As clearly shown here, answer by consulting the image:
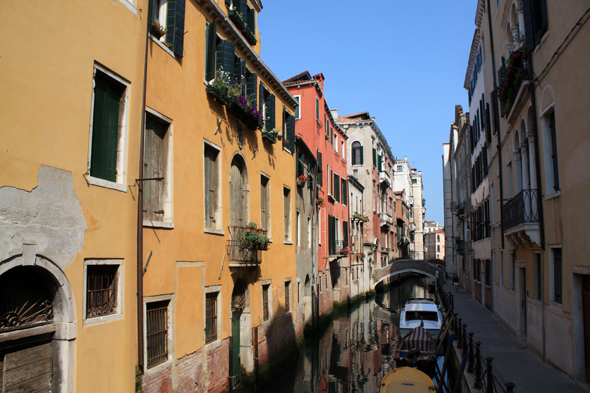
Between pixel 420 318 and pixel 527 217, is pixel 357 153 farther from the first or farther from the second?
pixel 527 217

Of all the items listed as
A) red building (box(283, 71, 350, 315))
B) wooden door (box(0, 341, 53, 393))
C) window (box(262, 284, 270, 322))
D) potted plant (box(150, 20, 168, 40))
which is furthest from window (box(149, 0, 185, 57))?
red building (box(283, 71, 350, 315))

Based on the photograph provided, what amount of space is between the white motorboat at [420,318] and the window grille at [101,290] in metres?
12.4

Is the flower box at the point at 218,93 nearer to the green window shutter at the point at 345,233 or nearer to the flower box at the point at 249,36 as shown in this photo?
the flower box at the point at 249,36

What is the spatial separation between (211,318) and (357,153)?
1220 inches

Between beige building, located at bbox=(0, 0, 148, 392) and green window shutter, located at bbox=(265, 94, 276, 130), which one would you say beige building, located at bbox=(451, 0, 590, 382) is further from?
beige building, located at bbox=(0, 0, 148, 392)

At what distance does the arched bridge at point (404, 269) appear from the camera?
36906mm

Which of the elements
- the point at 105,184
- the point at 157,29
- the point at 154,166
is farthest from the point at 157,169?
the point at 157,29

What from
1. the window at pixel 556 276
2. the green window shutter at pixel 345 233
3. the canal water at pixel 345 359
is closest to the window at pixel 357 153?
the green window shutter at pixel 345 233

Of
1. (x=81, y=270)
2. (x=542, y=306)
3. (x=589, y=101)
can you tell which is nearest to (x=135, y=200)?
(x=81, y=270)

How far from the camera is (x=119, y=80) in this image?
6.73 metres

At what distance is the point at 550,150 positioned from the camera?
978 centimetres

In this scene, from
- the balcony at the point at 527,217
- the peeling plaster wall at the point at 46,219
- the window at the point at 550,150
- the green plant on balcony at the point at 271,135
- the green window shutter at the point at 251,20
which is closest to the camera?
the peeling plaster wall at the point at 46,219

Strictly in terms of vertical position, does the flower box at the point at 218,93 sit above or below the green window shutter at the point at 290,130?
below

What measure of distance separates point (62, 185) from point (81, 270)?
1081 mm
